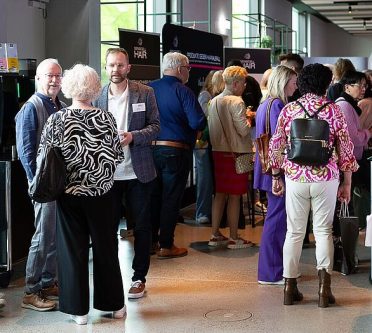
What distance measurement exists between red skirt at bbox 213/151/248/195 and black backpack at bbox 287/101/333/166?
1.95 m

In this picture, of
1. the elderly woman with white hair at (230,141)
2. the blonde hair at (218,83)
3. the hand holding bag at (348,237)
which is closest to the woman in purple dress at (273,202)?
the hand holding bag at (348,237)

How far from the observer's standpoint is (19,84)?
5324 mm

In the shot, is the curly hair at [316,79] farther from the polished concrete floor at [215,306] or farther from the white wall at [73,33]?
the white wall at [73,33]

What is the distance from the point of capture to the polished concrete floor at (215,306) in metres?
4.18

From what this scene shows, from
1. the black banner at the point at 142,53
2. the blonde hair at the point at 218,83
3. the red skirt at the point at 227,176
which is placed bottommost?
the red skirt at the point at 227,176

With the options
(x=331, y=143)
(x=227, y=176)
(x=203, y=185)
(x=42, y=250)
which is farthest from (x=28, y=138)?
(x=203, y=185)

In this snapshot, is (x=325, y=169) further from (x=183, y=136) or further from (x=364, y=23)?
(x=364, y=23)

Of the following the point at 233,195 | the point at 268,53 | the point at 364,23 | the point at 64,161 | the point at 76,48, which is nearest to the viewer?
the point at 64,161

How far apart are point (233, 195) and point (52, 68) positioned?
7.57 ft

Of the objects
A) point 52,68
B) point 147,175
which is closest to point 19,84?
point 52,68

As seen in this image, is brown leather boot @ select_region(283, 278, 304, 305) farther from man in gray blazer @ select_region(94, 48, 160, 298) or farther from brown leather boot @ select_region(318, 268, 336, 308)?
man in gray blazer @ select_region(94, 48, 160, 298)

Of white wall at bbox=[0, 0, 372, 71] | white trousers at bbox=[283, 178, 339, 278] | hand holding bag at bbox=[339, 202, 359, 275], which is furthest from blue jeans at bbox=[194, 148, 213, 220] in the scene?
white trousers at bbox=[283, 178, 339, 278]

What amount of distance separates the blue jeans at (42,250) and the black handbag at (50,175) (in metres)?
0.58

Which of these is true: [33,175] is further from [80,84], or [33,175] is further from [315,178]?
[315,178]
